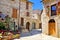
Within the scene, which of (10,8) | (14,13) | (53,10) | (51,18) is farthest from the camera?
(14,13)

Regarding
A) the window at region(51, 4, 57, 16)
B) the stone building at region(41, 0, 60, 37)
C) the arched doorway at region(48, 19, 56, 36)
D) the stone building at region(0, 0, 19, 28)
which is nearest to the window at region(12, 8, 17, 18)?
the stone building at region(0, 0, 19, 28)

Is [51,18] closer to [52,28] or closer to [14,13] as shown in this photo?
[52,28]

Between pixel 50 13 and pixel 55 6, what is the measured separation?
1485mm

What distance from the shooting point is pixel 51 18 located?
54.3 feet

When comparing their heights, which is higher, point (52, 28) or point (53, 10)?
point (53, 10)

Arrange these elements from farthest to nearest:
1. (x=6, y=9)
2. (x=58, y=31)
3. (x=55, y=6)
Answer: (x=6, y=9)
(x=55, y=6)
(x=58, y=31)

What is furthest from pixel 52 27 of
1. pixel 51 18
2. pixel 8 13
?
pixel 8 13

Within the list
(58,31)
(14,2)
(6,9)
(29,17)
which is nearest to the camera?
(58,31)

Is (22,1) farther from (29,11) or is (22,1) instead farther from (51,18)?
(51,18)

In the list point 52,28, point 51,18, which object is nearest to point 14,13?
point 51,18

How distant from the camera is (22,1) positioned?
25250mm

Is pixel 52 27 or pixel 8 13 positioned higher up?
pixel 8 13

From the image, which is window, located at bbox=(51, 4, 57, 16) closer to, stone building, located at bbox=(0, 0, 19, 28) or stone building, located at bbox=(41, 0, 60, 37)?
stone building, located at bbox=(41, 0, 60, 37)

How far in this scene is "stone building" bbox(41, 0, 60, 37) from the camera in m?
15.1
